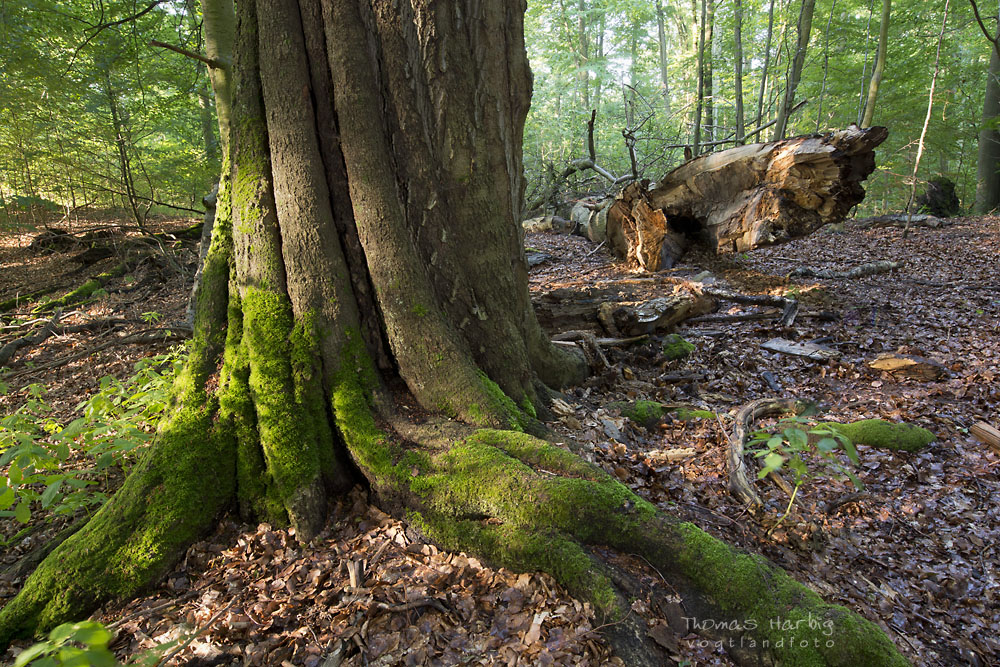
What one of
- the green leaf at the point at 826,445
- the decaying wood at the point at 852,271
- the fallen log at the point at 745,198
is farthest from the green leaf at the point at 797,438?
the decaying wood at the point at 852,271

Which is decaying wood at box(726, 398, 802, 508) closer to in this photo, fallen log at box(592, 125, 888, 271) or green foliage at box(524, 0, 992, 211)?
fallen log at box(592, 125, 888, 271)

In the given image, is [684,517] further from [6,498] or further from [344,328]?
[6,498]

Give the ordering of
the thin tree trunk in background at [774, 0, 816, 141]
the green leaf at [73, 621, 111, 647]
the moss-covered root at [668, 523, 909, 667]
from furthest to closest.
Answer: the thin tree trunk in background at [774, 0, 816, 141], the moss-covered root at [668, 523, 909, 667], the green leaf at [73, 621, 111, 647]

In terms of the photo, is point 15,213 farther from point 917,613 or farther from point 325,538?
point 917,613

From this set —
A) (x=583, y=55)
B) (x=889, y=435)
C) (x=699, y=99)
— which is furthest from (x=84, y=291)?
(x=583, y=55)

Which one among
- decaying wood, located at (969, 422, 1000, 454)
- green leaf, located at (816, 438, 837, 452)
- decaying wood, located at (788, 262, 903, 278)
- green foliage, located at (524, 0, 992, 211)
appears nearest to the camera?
green leaf, located at (816, 438, 837, 452)

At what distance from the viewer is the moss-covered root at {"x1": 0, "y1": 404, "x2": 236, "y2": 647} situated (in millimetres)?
2350

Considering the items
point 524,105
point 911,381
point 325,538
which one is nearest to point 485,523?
point 325,538

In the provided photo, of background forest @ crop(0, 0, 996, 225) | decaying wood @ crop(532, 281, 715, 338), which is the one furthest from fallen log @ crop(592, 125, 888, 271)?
background forest @ crop(0, 0, 996, 225)

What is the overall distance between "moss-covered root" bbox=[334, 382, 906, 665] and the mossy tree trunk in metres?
0.01

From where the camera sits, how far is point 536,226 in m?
13.4

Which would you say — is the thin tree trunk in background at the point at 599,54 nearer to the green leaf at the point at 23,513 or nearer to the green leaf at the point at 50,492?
the green leaf at the point at 50,492

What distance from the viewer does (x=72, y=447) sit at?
3.22 metres

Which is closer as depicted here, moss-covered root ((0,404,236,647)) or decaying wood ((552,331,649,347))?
moss-covered root ((0,404,236,647))
